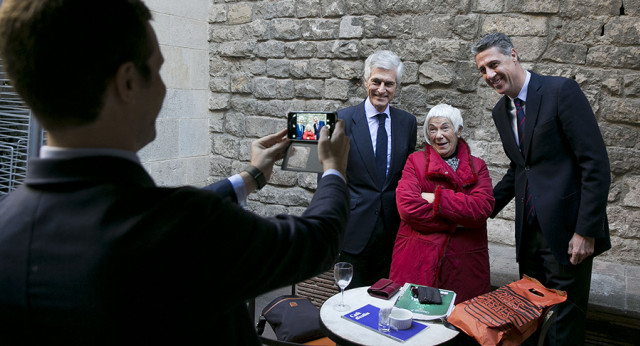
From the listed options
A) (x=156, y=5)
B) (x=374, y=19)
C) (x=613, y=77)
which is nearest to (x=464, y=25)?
(x=374, y=19)

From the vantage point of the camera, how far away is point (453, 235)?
2.73m

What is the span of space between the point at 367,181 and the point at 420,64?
1.60 m

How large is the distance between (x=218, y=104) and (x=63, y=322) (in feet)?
14.8

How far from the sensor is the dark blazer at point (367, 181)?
2992 mm

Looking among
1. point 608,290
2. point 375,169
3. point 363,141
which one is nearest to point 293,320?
point 375,169

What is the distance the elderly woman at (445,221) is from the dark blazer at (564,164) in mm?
318

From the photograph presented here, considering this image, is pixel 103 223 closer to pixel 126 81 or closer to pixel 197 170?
pixel 126 81

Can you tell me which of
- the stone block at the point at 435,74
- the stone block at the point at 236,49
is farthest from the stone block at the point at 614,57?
the stone block at the point at 236,49

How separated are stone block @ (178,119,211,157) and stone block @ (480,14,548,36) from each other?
110 inches

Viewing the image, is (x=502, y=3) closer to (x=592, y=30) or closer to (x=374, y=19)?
(x=592, y=30)

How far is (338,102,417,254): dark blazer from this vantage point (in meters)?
2.99

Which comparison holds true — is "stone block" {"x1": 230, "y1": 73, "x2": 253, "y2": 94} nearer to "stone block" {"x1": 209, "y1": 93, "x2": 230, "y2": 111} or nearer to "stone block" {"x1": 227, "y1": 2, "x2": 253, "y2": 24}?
"stone block" {"x1": 209, "y1": 93, "x2": 230, "y2": 111}

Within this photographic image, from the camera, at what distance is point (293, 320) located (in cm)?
242

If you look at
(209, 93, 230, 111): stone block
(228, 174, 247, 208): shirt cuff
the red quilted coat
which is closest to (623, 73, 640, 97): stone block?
the red quilted coat
